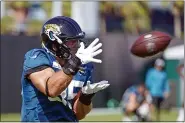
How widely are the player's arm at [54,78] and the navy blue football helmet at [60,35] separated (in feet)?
0.44

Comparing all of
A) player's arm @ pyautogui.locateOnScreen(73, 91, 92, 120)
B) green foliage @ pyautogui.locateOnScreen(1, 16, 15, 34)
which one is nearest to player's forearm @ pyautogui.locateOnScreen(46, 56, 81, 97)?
player's arm @ pyautogui.locateOnScreen(73, 91, 92, 120)

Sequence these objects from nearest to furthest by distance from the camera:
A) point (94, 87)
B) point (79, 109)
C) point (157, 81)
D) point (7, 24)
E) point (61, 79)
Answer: point (61, 79), point (94, 87), point (79, 109), point (157, 81), point (7, 24)

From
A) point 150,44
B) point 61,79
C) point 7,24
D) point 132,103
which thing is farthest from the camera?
point 7,24

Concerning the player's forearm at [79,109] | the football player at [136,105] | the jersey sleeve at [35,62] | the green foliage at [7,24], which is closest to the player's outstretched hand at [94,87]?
the player's forearm at [79,109]

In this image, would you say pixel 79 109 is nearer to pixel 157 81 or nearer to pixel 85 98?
pixel 85 98

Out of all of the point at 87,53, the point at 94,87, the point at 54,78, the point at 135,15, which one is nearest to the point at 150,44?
the point at 94,87

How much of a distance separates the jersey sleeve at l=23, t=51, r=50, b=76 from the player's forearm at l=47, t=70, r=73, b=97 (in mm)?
172

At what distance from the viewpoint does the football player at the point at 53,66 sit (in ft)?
13.0

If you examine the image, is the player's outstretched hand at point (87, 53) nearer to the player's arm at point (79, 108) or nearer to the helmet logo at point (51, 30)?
the helmet logo at point (51, 30)

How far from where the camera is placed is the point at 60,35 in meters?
4.08

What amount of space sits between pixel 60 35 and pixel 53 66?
225mm

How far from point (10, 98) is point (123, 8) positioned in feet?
37.4

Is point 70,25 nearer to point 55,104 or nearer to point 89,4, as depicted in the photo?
point 55,104

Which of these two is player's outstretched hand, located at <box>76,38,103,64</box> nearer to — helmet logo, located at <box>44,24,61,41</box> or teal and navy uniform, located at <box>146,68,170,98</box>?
helmet logo, located at <box>44,24,61,41</box>
